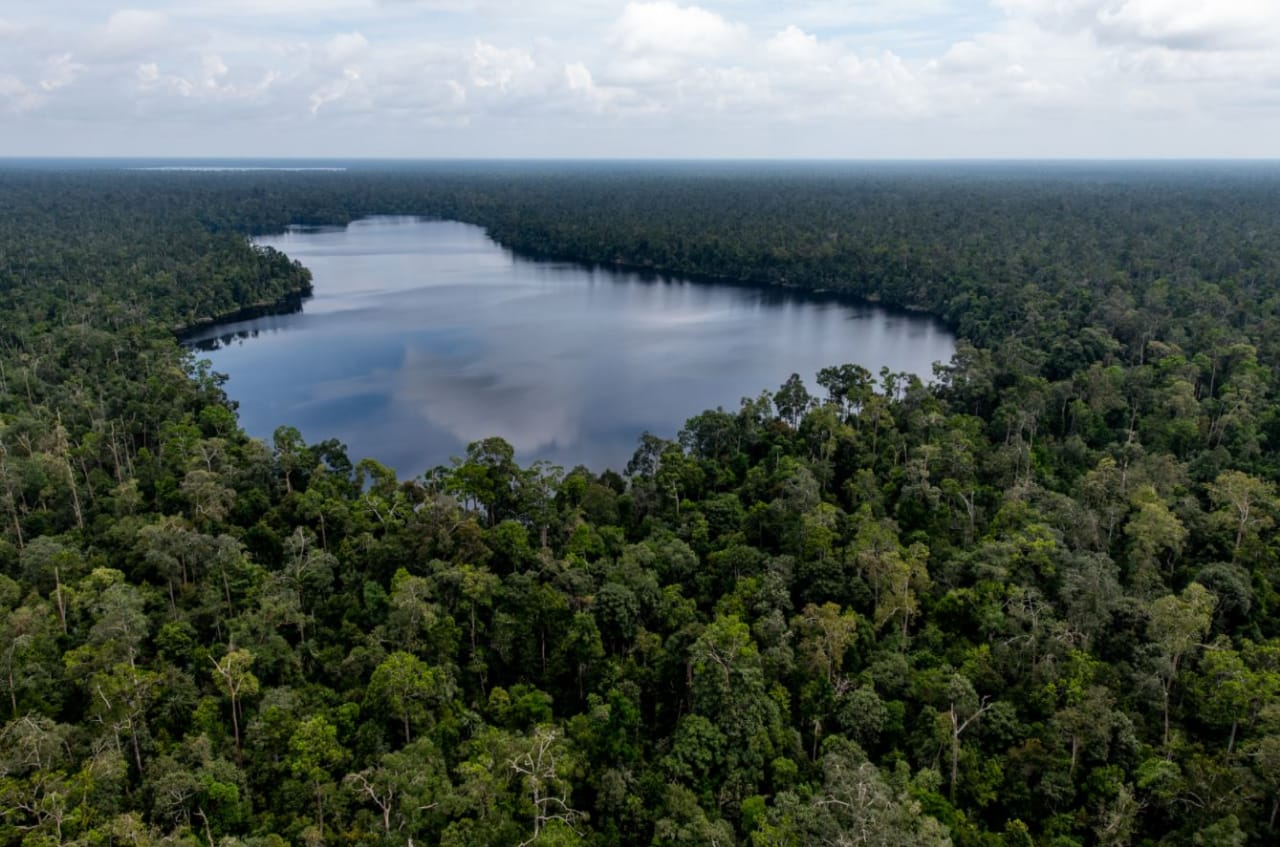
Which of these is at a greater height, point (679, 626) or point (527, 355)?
point (527, 355)

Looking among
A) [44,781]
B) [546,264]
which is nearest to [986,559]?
[44,781]

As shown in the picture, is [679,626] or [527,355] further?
[527,355]

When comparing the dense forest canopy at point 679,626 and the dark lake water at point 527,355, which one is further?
the dark lake water at point 527,355

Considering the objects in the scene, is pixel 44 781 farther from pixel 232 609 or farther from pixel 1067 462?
pixel 1067 462

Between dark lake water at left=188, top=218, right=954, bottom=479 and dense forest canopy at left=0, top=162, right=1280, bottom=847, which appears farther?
dark lake water at left=188, top=218, right=954, bottom=479
